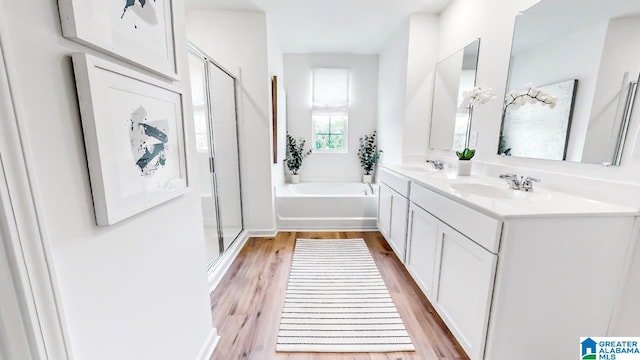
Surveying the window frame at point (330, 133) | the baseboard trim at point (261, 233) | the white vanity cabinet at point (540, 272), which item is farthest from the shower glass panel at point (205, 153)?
the window frame at point (330, 133)

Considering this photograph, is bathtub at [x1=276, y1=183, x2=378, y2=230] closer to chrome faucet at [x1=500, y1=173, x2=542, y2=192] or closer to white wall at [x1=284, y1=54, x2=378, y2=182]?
white wall at [x1=284, y1=54, x2=378, y2=182]

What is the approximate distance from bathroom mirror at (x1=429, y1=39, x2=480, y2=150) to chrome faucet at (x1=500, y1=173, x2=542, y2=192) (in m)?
0.76

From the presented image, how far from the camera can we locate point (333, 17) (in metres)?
2.69

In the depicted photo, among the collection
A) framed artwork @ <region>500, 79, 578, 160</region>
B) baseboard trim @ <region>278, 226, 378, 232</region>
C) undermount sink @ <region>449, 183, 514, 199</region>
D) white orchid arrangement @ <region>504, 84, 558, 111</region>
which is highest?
white orchid arrangement @ <region>504, 84, 558, 111</region>

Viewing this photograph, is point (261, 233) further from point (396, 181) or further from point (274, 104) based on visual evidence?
point (396, 181)

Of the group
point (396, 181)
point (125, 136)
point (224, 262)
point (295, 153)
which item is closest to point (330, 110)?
point (295, 153)

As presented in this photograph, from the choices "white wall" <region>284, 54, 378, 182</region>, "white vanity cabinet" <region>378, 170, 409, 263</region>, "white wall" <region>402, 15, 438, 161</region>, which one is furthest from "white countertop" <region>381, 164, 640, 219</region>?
"white wall" <region>284, 54, 378, 182</region>

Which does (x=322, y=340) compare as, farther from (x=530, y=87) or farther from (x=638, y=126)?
(x=530, y=87)

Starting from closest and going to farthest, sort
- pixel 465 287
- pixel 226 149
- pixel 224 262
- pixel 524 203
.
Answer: pixel 524 203 < pixel 465 287 < pixel 224 262 < pixel 226 149

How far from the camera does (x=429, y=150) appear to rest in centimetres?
277

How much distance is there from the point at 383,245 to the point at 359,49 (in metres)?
2.83

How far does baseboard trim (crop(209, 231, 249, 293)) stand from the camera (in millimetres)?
1985

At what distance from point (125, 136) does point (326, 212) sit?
2.52 meters

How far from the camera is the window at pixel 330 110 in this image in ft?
13.1
